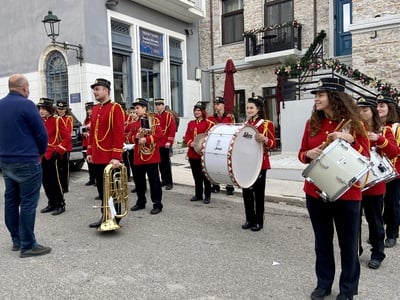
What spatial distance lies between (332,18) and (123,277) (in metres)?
14.3

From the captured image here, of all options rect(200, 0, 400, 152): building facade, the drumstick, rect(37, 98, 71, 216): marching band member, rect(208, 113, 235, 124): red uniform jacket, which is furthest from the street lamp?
the drumstick

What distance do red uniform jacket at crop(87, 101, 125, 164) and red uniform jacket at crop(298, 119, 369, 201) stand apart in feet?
8.70

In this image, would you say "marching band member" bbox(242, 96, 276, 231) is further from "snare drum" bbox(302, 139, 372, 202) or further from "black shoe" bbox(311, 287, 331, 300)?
"snare drum" bbox(302, 139, 372, 202)

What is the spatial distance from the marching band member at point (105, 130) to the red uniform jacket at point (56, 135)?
1.47 m

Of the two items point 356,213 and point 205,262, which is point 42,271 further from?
point 356,213

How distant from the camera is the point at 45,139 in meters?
4.61

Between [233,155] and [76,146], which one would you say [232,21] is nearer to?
[76,146]

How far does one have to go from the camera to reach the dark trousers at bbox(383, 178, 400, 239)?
4.81m

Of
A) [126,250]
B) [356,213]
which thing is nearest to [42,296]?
[126,250]

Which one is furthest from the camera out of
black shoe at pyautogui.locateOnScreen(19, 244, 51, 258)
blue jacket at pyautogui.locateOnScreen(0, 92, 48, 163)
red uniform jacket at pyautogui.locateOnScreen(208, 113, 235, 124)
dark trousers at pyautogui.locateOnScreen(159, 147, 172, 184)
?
dark trousers at pyautogui.locateOnScreen(159, 147, 172, 184)

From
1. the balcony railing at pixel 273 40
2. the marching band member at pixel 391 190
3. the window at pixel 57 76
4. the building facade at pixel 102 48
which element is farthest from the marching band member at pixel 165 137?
the balcony railing at pixel 273 40

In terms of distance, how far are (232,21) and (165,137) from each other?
38.0ft

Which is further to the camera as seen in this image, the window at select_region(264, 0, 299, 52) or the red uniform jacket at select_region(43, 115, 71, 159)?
the window at select_region(264, 0, 299, 52)

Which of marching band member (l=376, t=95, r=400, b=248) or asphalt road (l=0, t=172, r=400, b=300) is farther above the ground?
marching band member (l=376, t=95, r=400, b=248)
